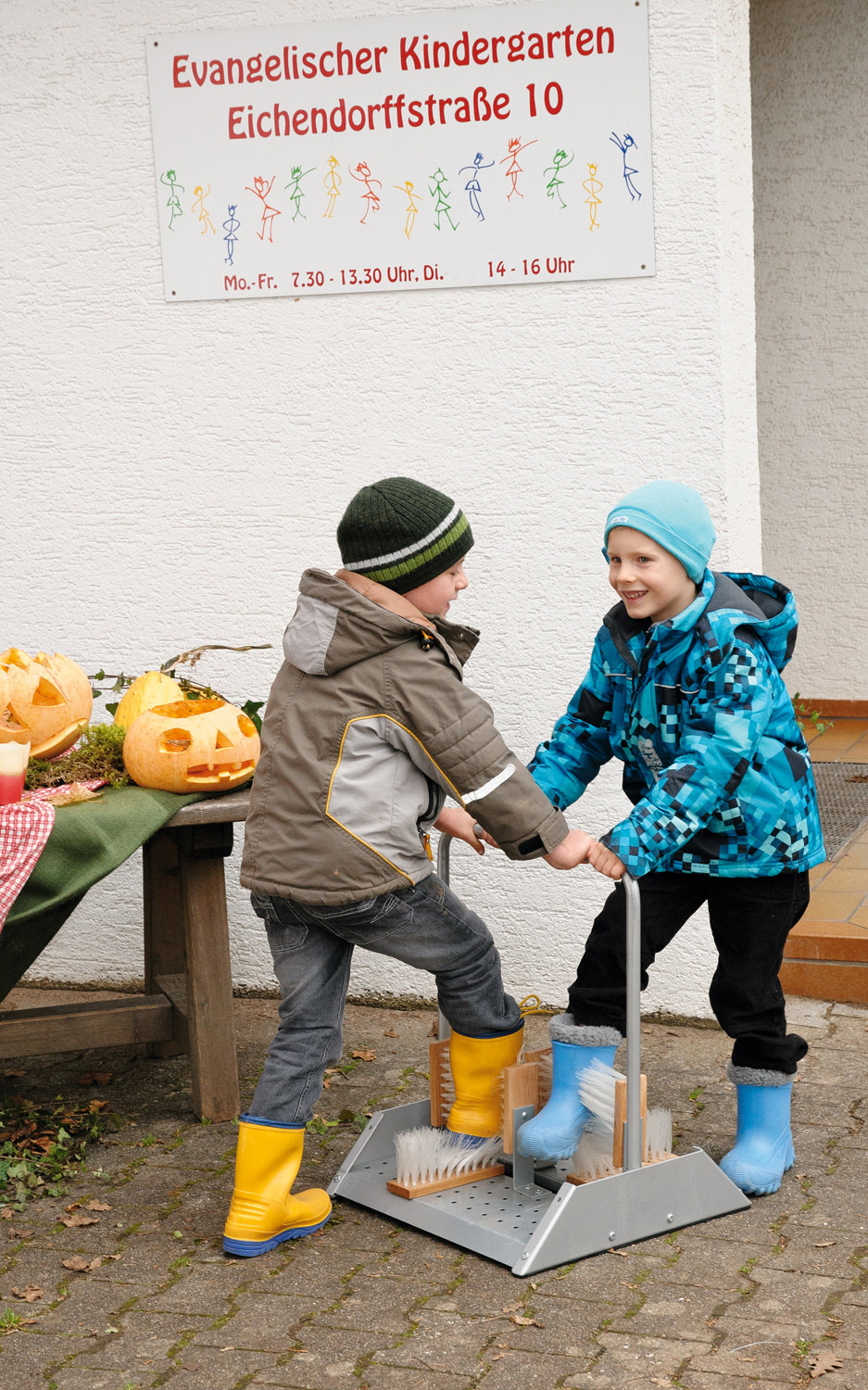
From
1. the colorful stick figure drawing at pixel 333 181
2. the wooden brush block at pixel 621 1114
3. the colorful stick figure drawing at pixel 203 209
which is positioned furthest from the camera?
the colorful stick figure drawing at pixel 203 209

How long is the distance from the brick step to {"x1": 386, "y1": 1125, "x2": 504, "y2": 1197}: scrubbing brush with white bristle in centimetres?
152

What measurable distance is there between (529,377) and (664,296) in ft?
1.42

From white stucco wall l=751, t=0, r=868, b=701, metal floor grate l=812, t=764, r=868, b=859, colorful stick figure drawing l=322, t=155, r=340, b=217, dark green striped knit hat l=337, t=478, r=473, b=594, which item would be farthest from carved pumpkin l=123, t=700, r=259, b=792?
white stucco wall l=751, t=0, r=868, b=701

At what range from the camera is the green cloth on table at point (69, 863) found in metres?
3.30

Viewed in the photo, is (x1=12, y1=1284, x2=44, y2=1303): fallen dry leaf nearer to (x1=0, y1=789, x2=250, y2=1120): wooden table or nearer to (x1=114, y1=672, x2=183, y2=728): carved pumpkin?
(x1=0, y1=789, x2=250, y2=1120): wooden table

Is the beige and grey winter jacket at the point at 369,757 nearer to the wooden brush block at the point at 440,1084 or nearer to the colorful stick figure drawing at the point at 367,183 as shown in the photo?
the wooden brush block at the point at 440,1084

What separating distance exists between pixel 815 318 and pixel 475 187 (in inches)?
147

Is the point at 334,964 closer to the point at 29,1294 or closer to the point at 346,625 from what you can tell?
the point at 346,625

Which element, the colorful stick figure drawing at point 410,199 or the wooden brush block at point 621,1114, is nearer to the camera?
the wooden brush block at point 621,1114

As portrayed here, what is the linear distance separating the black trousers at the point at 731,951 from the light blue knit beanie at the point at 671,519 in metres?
0.70

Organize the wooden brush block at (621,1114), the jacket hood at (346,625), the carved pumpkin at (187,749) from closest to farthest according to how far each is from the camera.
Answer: the jacket hood at (346,625)
the wooden brush block at (621,1114)
the carved pumpkin at (187,749)

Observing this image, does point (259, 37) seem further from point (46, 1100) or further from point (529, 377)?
point (46, 1100)

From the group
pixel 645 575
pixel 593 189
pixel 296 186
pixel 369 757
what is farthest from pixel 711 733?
pixel 296 186

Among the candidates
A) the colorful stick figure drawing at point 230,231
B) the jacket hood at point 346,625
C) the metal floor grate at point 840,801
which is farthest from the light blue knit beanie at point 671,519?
the metal floor grate at point 840,801
